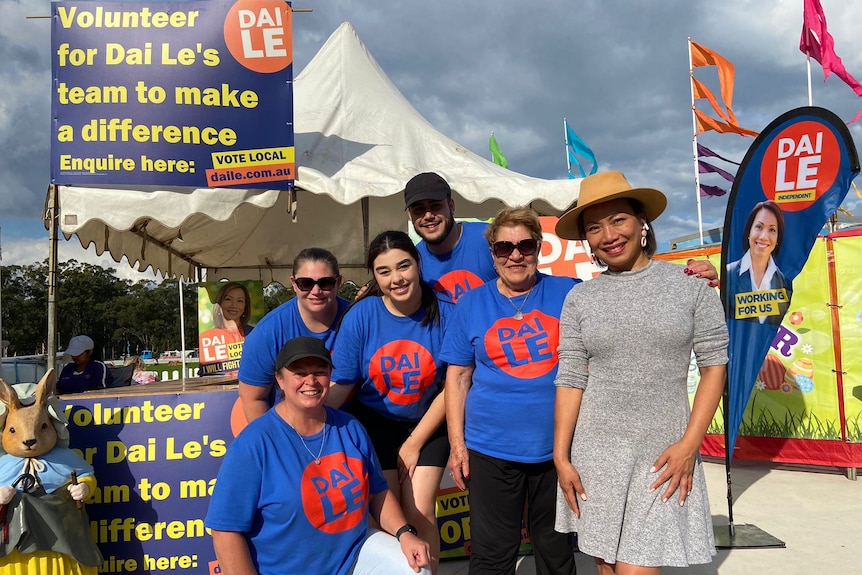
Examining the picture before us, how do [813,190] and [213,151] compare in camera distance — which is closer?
[813,190]

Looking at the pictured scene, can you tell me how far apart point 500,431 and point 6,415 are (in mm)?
2368

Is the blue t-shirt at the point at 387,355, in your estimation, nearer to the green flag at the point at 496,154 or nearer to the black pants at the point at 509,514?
the black pants at the point at 509,514

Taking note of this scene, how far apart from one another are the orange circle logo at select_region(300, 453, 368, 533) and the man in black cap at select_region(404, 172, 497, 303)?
0.93m

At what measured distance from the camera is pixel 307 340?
2.06 m

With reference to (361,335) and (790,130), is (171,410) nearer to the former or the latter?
(361,335)

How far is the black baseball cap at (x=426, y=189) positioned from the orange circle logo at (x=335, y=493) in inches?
45.5

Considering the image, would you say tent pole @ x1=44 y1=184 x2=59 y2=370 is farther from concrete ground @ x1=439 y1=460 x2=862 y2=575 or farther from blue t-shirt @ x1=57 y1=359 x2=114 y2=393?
concrete ground @ x1=439 y1=460 x2=862 y2=575

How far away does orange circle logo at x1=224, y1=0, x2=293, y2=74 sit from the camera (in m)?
4.30

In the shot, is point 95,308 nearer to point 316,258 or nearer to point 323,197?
point 323,197

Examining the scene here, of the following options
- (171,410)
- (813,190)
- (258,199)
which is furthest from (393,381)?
(813,190)

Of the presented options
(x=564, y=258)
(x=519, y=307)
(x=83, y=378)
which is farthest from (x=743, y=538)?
(x=83, y=378)

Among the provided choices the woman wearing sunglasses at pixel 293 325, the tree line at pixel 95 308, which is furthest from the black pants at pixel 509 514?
the tree line at pixel 95 308

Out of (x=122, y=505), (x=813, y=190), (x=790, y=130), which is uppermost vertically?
(x=790, y=130)

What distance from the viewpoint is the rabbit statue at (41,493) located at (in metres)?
2.56
